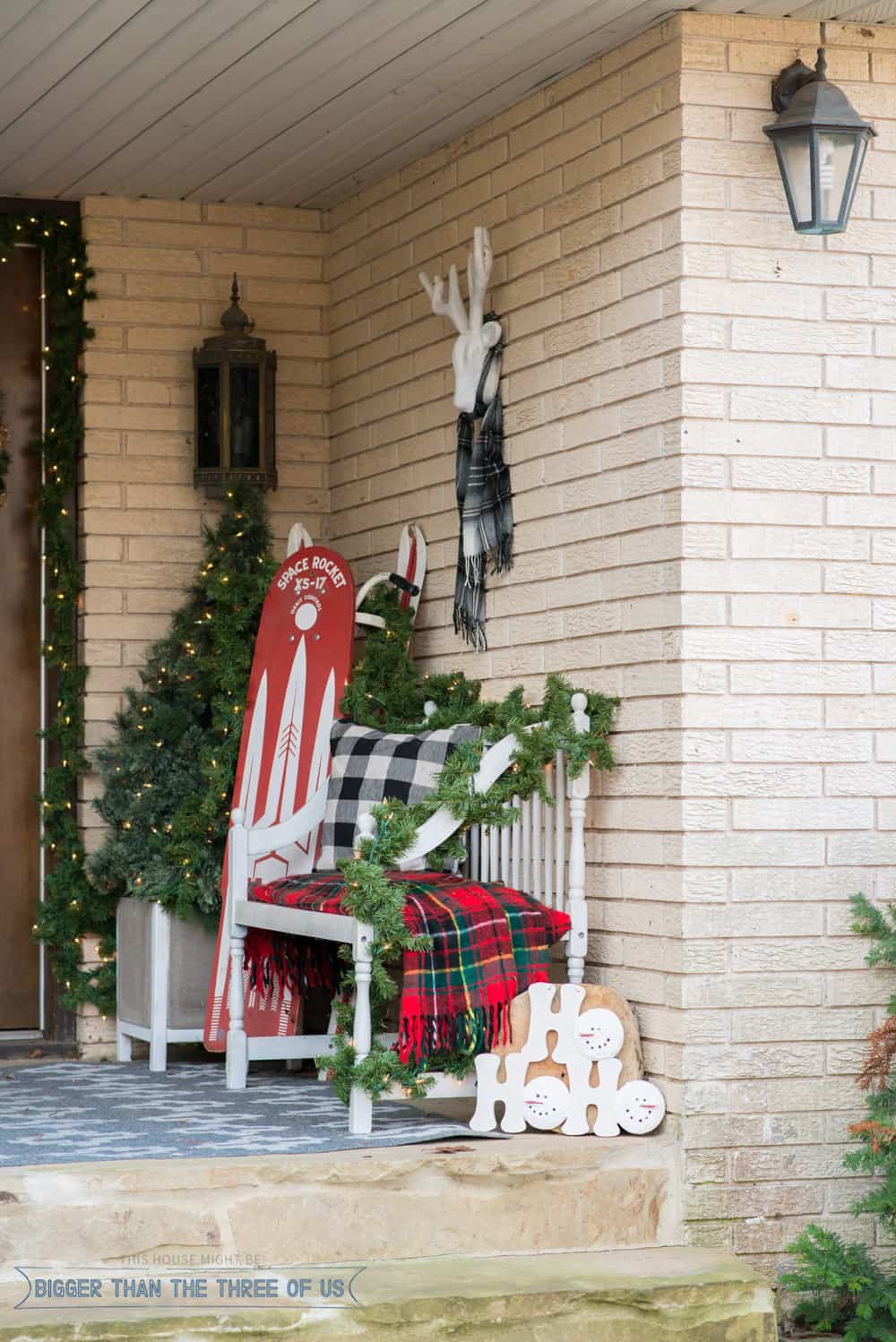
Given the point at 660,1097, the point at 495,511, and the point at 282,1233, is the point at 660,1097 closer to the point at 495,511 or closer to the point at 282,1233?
the point at 282,1233

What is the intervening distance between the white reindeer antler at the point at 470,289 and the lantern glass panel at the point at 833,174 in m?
1.25

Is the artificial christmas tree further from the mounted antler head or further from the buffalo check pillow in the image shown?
the mounted antler head

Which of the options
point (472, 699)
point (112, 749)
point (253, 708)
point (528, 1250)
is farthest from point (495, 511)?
point (528, 1250)

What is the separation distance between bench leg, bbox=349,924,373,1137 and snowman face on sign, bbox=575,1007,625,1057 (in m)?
0.53

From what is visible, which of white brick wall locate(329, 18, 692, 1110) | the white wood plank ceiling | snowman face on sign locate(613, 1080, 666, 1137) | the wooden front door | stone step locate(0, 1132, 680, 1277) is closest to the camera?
stone step locate(0, 1132, 680, 1277)

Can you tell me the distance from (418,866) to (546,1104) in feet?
2.86

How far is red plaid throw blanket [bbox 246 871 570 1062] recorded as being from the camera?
4680mm

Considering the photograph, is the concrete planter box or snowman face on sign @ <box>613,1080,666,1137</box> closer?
snowman face on sign @ <box>613,1080,666,1137</box>

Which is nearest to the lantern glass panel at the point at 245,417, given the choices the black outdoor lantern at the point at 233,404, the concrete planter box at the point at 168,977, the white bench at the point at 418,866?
the black outdoor lantern at the point at 233,404

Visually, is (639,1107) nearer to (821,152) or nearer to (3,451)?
(821,152)

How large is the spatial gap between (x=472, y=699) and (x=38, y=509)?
1.92 m

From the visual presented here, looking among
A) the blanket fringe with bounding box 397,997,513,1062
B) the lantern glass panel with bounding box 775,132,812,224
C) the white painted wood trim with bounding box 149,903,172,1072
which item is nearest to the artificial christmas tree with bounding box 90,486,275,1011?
the white painted wood trim with bounding box 149,903,172,1072

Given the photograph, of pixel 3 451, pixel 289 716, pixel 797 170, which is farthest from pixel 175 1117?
pixel 797 170

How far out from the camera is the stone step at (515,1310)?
3.92 meters
